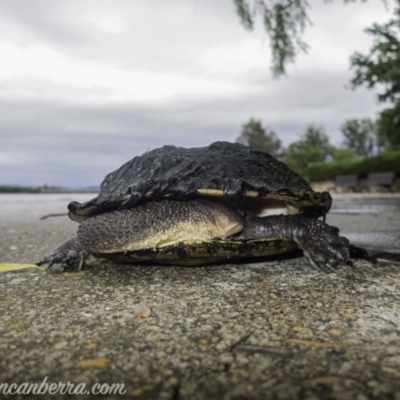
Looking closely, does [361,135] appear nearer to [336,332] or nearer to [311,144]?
[311,144]

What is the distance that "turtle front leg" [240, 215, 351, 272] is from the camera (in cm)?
223

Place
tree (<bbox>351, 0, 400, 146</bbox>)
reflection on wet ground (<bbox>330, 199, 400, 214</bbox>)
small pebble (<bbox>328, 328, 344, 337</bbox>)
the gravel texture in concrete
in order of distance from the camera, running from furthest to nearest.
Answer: tree (<bbox>351, 0, 400, 146</bbox>) → reflection on wet ground (<bbox>330, 199, 400, 214</bbox>) → small pebble (<bbox>328, 328, 344, 337</bbox>) → the gravel texture in concrete

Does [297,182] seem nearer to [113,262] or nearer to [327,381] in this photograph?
[113,262]

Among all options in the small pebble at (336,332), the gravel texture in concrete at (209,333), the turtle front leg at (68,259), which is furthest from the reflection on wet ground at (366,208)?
the small pebble at (336,332)

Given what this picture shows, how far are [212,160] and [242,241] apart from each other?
0.61 metres

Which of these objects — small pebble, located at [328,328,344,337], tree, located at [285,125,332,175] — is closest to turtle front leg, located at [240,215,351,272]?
small pebble, located at [328,328,344,337]

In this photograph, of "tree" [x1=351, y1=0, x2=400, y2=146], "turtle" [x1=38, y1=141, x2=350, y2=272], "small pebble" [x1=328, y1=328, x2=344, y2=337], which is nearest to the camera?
"small pebble" [x1=328, y1=328, x2=344, y2=337]

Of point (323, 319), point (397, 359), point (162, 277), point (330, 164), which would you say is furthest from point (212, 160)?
point (330, 164)

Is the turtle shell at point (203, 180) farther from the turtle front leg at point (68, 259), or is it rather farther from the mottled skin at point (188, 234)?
the turtle front leg at point (68, 259)

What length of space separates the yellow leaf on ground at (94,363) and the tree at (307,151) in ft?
103

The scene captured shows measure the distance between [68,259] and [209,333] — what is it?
1.22 meters

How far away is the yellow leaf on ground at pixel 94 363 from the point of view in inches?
43.4

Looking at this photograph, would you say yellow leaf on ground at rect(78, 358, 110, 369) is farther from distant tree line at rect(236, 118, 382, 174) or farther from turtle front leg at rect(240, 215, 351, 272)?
distant tree line at rect(236, 118, 382, 174)

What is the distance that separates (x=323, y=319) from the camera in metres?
1.43
